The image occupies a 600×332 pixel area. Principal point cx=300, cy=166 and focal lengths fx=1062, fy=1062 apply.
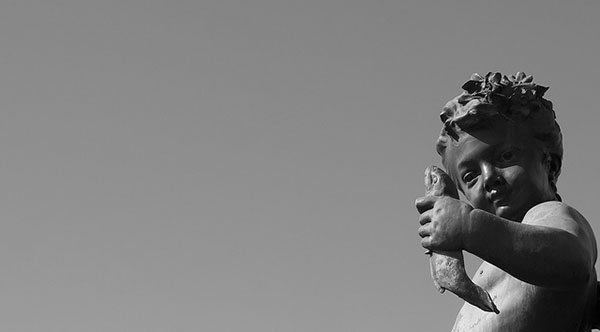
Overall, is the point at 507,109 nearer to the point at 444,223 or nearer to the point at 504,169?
the point at 504,169

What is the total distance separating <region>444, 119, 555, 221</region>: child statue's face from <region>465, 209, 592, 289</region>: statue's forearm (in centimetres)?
68

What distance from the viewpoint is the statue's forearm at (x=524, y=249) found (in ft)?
13.1

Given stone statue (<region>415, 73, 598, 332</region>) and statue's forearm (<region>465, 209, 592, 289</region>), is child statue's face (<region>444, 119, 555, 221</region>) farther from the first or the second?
statue's forearm (<region>465, 209, 592, 289</region>)

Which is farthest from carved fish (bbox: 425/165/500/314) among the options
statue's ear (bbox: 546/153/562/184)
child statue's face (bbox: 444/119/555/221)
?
statue's ear (bbox: 546/153/562/184)

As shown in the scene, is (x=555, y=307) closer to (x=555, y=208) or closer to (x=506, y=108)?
(x=555, y=208)

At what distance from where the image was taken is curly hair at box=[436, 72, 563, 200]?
4.85 meters

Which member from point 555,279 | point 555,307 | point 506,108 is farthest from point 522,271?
point 506,108

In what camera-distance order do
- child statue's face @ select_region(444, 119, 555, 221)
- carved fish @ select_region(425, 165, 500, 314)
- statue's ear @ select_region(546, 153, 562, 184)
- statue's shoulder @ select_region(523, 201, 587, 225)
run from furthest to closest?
1. statue's ear @ select_region(546, 153, 562, 184)
2. child statue's face @ select_region(444, 119, 555, 221)
3. statue's shoulder @ select_region(523, 201, 587, 225)
4. carved fish @ select_region(425, 165, 500, 314)

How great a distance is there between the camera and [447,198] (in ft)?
13.6

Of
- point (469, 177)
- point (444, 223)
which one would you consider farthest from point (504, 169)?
point (444, 223)

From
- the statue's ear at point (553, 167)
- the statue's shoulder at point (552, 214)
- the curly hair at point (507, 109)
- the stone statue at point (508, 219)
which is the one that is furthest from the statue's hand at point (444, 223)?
the statue's ear at point (553, 167)

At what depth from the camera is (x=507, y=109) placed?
4.87 meters

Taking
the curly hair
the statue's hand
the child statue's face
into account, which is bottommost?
the statue's hand

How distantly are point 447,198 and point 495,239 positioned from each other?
279 mm
